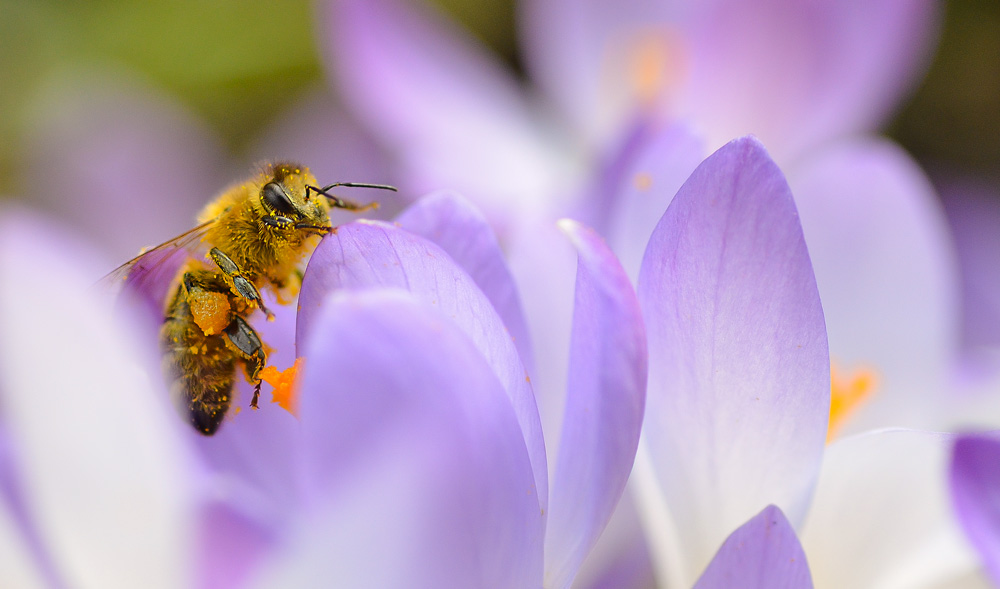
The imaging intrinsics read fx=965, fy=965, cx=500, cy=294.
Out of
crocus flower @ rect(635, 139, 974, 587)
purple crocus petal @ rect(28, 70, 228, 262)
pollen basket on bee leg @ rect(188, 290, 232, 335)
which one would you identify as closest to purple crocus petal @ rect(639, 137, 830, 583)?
crocus flower @ rect(635, 139, 974, 587)

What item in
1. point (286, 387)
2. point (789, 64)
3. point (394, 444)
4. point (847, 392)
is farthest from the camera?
point (789, 64)

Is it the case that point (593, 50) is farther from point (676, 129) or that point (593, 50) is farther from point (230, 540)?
point (230, 540)

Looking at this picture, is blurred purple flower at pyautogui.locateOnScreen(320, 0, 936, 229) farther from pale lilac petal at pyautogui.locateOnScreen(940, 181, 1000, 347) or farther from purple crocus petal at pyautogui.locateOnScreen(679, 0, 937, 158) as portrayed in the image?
pale lilac petal at pyautogui.locateOnScreen(940, 181, 1000, 347)

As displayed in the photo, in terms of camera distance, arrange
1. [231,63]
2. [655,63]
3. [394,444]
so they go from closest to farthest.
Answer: [394,444]
[655,63]
[231,63]

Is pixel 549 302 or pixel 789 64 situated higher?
pixel 789 64

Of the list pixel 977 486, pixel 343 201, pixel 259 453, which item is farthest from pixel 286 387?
pixel 977 486

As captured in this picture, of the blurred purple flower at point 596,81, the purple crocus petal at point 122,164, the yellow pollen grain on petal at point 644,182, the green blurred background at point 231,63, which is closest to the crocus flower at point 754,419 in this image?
the yellow pollen grain on petal at point 644,182

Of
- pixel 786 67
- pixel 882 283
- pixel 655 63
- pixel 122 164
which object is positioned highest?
pixel 122 164

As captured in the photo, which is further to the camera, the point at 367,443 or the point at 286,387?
the point at 286,387
